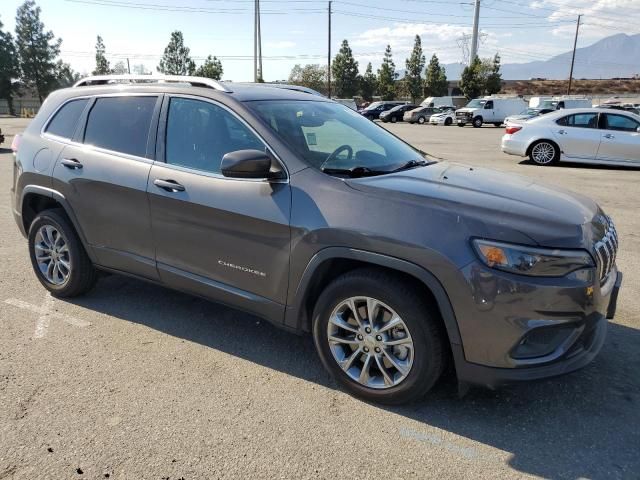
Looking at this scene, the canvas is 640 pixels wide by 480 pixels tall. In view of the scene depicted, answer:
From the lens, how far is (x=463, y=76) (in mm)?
65438

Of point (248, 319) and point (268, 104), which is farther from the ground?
point (268, 104)

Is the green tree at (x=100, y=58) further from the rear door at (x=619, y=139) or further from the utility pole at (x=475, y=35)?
the rear door at (x=619, y=139)

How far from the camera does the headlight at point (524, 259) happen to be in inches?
101

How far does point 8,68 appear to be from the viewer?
67312 mm

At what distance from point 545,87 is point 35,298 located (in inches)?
3574

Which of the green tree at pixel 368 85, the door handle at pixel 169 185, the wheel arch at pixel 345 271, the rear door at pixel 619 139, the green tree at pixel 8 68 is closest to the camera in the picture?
the wheel arch at pixel 345 271

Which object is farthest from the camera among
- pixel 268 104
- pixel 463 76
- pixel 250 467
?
pixel 463 76

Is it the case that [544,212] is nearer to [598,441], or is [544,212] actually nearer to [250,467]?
[598,441]

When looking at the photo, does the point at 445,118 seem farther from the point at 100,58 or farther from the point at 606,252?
the point at 100,58

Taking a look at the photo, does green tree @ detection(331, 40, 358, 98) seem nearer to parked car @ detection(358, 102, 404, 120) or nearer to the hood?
parked car @ detection(358, 102, 404, 120)

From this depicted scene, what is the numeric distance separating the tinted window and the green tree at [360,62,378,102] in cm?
7122

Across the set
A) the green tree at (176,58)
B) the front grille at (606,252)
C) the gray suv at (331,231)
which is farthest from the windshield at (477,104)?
the green tree at (176,58)

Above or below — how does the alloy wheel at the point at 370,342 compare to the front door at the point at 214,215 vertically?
below

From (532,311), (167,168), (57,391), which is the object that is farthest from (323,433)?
(167,168)
